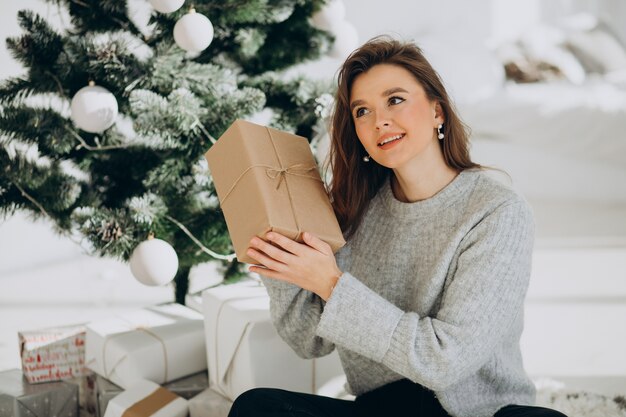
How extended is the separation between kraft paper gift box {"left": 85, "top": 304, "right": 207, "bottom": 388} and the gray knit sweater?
17.9 inches

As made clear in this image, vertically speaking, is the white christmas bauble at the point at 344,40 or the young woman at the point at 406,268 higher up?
the white christmas bauble at the point at 344,40

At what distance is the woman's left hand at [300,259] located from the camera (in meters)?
0.95

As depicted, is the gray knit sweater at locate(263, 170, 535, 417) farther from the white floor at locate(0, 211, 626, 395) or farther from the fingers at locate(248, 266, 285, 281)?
the white floor at locate(0, 211, 626, 395)

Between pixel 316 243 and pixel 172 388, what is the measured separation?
780mm

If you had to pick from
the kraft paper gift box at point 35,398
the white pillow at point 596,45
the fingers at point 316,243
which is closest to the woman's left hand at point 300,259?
the fingers at point 316,243

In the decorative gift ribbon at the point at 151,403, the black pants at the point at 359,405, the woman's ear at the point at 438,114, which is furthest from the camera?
the decorative gift ribbon at the point at 151,403

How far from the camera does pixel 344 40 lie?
152 centimetres

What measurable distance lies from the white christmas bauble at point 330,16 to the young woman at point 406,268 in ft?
1.15

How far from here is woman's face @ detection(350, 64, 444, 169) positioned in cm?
112

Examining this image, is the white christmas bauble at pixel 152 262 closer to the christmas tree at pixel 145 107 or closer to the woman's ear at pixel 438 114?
the christmas tree at pixel 145 107

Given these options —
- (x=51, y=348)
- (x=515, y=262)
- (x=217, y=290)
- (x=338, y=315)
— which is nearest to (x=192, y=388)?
(x=217, y=290)

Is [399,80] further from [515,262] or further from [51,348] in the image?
[51,348]

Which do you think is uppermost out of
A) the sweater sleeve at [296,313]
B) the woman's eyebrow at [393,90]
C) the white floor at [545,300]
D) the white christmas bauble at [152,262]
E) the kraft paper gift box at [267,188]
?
the woman's eyebrow at [393,90]

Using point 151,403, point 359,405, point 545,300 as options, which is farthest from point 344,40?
point 545,300
